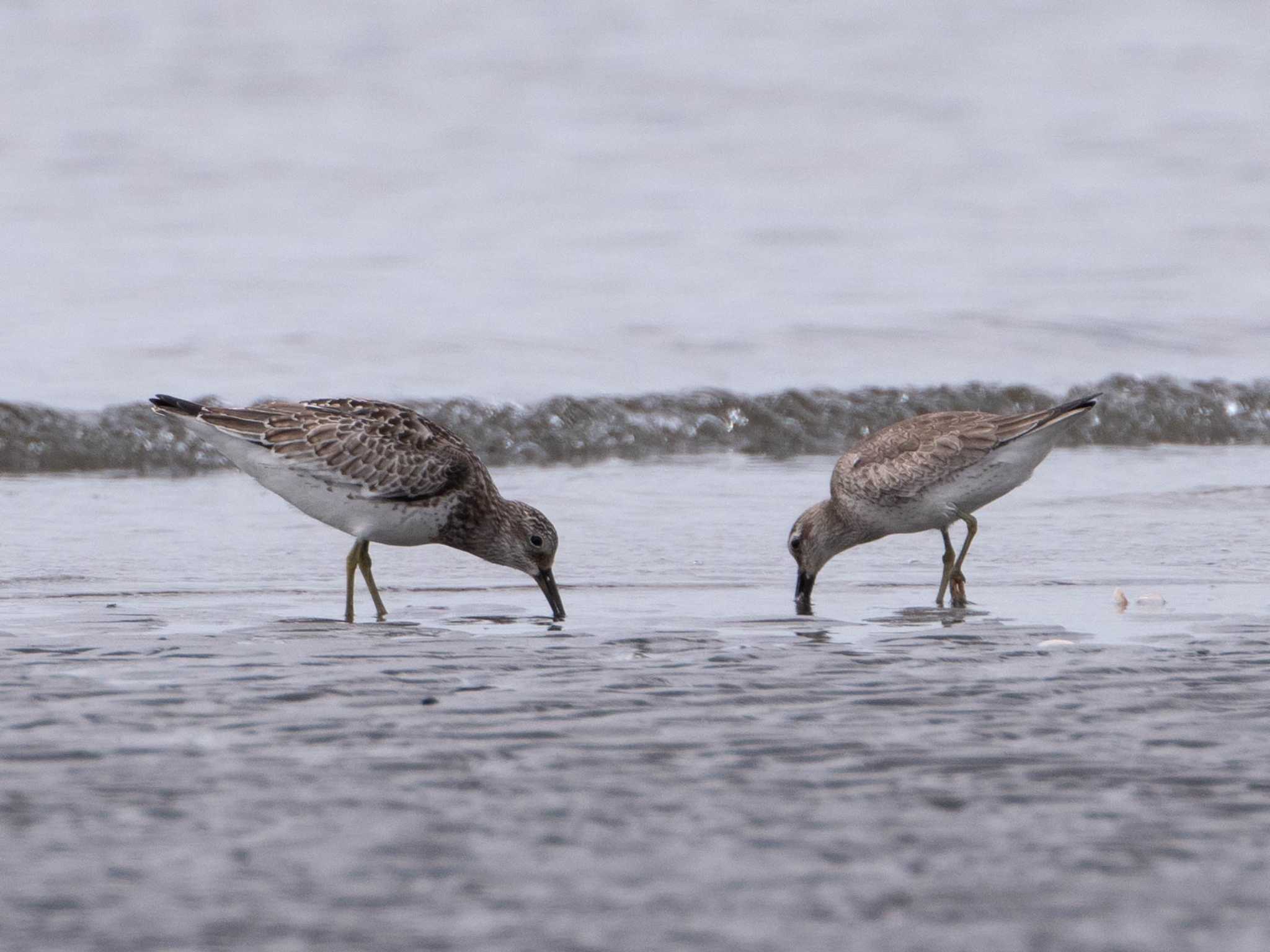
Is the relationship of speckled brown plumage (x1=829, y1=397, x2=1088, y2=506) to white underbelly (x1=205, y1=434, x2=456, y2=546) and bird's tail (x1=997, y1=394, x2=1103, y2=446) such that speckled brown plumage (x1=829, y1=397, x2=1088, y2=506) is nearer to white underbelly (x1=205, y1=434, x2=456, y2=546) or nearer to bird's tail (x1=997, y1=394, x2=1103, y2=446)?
bird's tail (x1=997, y1=394, x2=1103, y2=446)

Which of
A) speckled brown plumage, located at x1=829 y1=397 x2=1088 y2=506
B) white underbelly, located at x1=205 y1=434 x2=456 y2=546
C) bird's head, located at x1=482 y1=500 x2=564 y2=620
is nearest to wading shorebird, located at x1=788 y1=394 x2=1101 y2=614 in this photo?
speckled brown plumage, located at x1=829 y1=397 x2=1088 y2=506

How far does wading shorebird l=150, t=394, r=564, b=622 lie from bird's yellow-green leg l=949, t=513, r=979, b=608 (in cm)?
161

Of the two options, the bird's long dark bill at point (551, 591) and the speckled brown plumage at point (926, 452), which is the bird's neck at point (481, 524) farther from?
the speckled brown plumage at point (926, 452)

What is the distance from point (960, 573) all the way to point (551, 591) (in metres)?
1.69

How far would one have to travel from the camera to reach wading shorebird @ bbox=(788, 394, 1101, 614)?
7.79 m

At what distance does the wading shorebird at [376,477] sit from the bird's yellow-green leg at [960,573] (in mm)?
1613

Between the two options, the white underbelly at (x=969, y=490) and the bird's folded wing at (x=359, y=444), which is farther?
the white underbelly at (x=969, y=490)

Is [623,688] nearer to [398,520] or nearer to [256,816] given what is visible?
[256,816]

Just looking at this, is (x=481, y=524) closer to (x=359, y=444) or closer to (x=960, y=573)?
(x=359, y=444)

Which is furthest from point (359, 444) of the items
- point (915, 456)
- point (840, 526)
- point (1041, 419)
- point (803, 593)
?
point (1041, 419)

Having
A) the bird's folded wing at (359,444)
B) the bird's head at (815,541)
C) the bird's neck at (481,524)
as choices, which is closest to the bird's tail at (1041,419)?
the bird's head at (815,541)

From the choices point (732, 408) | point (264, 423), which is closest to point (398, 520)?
point (264, 423)

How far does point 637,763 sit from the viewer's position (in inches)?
167

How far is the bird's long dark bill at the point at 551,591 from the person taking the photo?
23.1 feet
